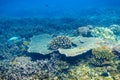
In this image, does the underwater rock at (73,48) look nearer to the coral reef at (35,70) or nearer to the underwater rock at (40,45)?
the underwater rock at (40,45)

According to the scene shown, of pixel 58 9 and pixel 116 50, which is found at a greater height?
pixel 116 50

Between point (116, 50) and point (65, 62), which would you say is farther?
point (116, 50)

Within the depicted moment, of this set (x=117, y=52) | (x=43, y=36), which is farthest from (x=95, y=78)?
(x=43, y=36)

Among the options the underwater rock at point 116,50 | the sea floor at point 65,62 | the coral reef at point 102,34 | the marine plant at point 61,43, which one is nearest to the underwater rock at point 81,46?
the sea floor at point 65,62

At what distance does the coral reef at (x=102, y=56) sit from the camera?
31.8 feet

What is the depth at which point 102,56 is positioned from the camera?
31.9ft

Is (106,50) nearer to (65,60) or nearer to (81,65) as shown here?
(81,65)

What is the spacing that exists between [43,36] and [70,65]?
190 inches

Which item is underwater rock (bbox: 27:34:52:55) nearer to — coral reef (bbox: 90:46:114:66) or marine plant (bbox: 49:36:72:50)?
marine plant (bbox: 49:36:72:50)

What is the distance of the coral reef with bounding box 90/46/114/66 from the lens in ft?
31.8

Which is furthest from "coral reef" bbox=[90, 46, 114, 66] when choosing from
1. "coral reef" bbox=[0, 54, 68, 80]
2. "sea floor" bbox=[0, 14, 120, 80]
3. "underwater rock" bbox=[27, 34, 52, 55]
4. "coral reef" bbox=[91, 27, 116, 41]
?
"coral reef" bbox=[91, 27, 116, 41]

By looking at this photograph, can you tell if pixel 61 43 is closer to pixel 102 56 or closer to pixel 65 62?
pixel 65 62

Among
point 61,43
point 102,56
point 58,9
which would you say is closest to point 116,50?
point 102,56

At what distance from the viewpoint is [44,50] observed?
37.1 ft
